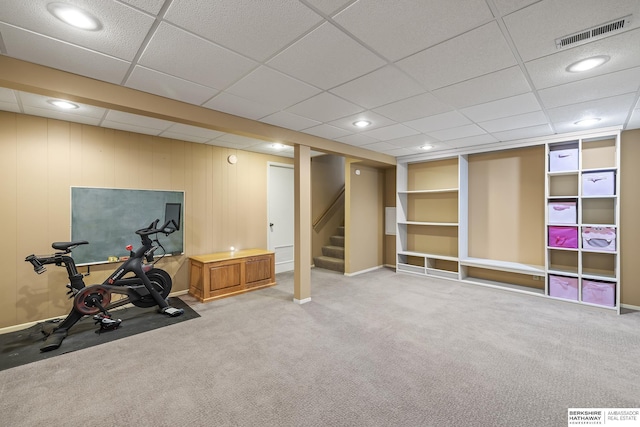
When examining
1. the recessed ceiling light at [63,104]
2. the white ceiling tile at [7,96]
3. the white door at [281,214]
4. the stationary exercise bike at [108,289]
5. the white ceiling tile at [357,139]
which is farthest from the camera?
the white door at [281,214]

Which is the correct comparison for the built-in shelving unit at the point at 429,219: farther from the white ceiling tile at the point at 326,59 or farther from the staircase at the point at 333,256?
the white ceiling tile at the point at 326,59

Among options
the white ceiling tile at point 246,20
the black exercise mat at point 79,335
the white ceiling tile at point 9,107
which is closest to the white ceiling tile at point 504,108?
the white ceiling tile at point 246,20

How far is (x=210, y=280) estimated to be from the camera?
4.36 metres

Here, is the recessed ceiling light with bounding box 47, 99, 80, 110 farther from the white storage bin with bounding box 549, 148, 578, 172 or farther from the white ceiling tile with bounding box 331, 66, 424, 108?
the white storage bin with bounding box 549, 148, 578, 172

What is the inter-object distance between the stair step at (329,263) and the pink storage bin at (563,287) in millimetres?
3649

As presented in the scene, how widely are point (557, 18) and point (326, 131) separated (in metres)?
2.76

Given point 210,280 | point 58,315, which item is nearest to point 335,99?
point 210,280

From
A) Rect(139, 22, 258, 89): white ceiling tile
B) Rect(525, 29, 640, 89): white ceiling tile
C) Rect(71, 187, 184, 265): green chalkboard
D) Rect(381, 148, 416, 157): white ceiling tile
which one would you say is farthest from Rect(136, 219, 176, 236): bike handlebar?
Rect(525, 29, 640, 89): white ceiling tile

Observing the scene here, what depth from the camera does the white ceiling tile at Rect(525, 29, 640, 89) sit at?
1.85m

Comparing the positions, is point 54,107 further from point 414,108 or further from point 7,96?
point 414,108

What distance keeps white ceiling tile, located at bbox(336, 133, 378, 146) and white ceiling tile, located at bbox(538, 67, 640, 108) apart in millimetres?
2221

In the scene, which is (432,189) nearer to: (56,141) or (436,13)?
(436,13)

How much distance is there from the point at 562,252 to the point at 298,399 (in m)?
4.80

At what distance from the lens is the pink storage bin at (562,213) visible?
414cm
